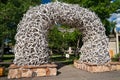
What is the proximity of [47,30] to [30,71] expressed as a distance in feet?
9.95

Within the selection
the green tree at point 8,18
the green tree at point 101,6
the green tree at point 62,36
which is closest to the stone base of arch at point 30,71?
the green tree at point 8,18

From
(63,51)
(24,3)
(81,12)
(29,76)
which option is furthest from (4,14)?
(63,51)

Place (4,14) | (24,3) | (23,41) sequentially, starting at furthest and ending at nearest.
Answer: (24,3), (4,14), (23,41)

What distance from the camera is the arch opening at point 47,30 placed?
10695 mm

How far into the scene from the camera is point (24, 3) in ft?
68.6

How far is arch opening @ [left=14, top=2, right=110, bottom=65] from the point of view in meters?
10.7

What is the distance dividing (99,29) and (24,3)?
36.1 feet

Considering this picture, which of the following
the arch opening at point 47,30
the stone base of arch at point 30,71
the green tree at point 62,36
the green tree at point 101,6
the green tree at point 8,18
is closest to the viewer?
the stone base of arch at point 30,71

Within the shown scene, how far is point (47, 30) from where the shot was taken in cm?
1200

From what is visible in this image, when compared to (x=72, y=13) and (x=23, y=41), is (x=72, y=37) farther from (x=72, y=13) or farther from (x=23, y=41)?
(x=23, y=41)

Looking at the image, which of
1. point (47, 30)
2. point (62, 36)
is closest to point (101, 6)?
point (62, 36)

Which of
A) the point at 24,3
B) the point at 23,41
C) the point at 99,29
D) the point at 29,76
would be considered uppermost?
the point at 24,3

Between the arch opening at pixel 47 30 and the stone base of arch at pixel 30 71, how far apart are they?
1.61 ft

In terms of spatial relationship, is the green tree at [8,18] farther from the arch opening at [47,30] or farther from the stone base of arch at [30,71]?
the stone base of arch at [30,71]
